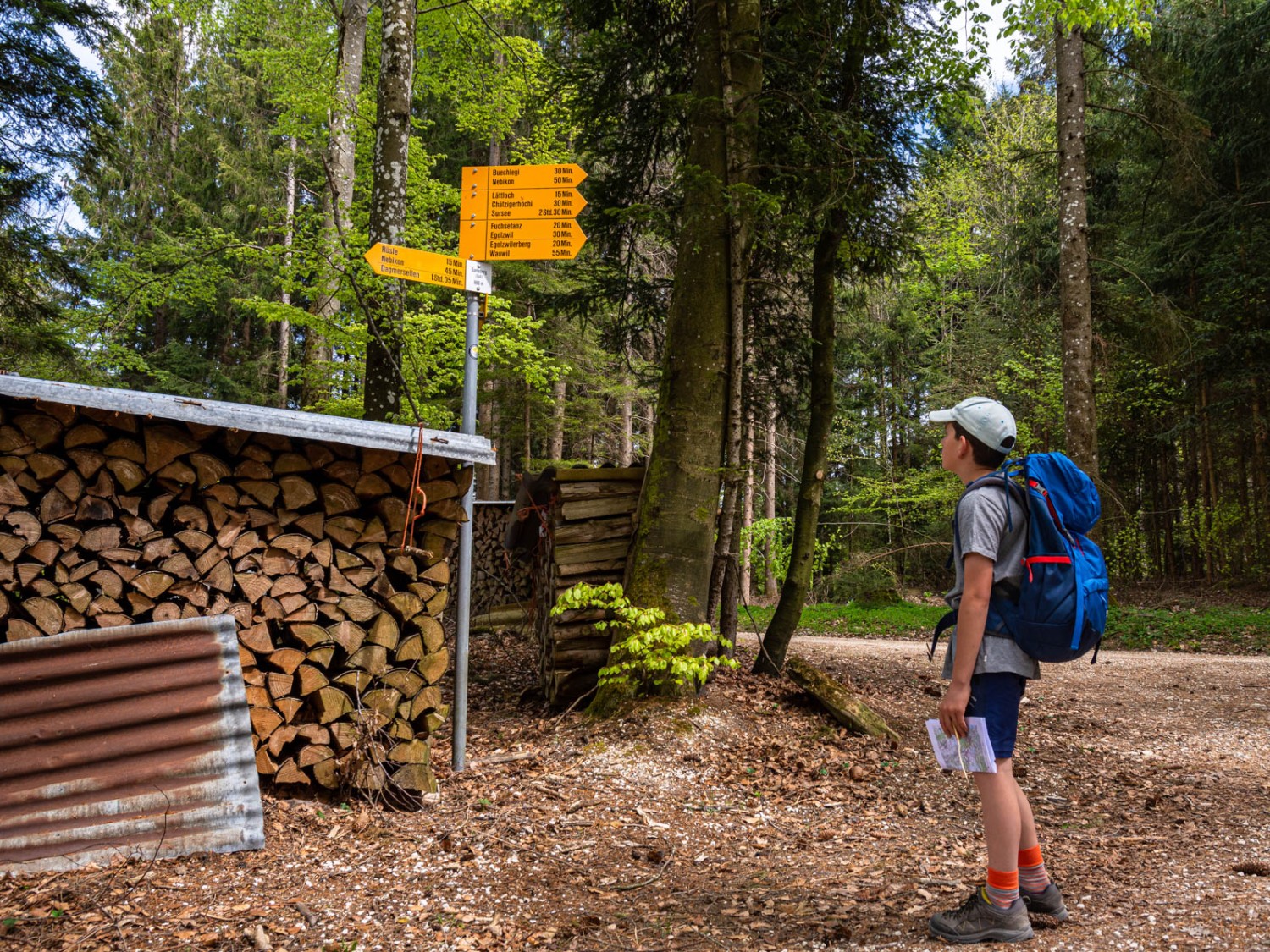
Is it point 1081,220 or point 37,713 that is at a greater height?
point 1081,220

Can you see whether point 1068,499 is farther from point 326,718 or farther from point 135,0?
point 135,0

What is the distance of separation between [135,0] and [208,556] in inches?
473

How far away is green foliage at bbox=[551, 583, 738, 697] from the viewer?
5.33 m

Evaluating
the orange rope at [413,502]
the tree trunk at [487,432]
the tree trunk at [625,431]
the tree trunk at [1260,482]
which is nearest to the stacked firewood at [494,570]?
the tree trunk at [487,432]

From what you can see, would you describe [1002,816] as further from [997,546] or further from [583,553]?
[583,553]

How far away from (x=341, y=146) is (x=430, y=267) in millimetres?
7485

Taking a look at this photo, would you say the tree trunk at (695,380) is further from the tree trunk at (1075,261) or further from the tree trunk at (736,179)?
the tree trunk at (1075,261)

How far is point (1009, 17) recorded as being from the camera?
25.4 feet

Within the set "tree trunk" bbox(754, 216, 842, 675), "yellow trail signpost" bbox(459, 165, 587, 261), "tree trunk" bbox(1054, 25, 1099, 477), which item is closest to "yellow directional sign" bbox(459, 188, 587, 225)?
"yellow trail signpost" bbox(459, 165, 587, 261)

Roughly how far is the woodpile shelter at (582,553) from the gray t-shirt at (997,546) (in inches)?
151

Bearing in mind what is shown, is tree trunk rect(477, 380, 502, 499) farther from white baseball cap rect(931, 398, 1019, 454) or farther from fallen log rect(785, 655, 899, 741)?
white baseball cap rect(931, 398, 1019, 454)

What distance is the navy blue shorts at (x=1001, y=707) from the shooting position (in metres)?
2.84

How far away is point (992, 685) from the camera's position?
2.86 meters

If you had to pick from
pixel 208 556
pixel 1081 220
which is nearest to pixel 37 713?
pixel 208 556
